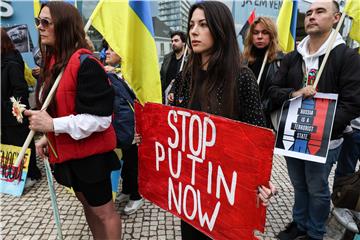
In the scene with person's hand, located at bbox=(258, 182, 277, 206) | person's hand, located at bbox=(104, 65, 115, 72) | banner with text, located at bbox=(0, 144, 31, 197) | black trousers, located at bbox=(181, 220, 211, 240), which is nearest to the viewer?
person's hand, located at bbox=(258, 182, 277, 206)

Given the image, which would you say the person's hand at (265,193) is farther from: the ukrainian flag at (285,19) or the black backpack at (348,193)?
the ukrainian flag at (285,19)

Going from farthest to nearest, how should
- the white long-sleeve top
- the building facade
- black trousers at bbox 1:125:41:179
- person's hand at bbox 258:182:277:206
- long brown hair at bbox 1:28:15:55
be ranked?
the building facade
black trousers at bbox 1:125:41:179
long brown hair at bbox 1:28:15:55
the white long-sleeve top
person's hand at bbox 258:182:277:206

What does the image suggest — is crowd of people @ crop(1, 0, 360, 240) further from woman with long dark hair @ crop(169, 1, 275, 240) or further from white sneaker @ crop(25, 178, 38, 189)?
white sneaker @ crop(25, 178, 38, 189)

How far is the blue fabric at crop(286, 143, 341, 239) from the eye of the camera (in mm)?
2369

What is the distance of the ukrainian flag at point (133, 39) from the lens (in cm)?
272

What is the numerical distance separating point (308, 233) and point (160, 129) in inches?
69.1

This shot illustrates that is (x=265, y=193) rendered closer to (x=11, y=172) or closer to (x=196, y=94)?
(x=196, y=94)

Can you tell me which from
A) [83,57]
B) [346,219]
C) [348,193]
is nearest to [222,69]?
[83,57]

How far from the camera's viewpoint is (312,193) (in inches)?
95.7

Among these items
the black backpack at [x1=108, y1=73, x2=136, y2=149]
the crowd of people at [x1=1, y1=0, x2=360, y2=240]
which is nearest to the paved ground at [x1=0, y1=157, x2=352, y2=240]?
the crowd of people at [x1=1, y1=0, x2=360, y2=240]

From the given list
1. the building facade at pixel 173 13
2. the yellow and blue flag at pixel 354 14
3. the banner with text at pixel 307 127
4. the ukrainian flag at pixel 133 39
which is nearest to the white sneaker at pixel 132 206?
the ukrainian flag at pixel 133 39

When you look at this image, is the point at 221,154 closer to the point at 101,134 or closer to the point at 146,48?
the point at 101,134

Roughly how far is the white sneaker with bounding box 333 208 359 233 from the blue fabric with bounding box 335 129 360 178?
2.10 ft

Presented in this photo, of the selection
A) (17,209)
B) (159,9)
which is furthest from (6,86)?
(159,9)
